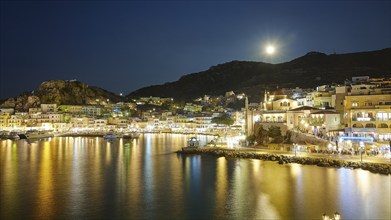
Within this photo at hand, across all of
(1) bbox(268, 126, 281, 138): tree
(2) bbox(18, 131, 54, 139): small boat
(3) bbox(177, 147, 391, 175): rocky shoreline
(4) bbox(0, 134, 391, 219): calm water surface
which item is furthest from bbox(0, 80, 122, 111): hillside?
(1) bbox(268, 126, 281, 138): tree

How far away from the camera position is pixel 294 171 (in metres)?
20.9

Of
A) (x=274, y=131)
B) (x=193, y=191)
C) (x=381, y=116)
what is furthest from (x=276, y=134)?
(x=193, y=191)

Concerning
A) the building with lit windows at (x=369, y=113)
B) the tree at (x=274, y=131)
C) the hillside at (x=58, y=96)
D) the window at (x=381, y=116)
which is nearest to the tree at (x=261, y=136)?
the tree at (x=274, y=131)

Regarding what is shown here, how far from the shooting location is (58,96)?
86.6m

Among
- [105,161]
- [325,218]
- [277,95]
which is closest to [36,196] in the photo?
[105,161]

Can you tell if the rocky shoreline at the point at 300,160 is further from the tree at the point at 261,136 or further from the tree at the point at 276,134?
the tree at the point at 276,134

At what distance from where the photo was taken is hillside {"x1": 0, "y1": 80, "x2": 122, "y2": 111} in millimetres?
83500

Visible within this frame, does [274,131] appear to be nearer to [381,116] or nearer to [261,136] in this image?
[261,136]

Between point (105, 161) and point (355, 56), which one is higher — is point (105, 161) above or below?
below

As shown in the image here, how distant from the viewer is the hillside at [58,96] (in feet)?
274

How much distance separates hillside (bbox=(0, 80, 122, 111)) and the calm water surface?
2466 inches

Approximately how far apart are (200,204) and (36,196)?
7.88 meters

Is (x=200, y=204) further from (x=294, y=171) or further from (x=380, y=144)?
(x=380, y=144)

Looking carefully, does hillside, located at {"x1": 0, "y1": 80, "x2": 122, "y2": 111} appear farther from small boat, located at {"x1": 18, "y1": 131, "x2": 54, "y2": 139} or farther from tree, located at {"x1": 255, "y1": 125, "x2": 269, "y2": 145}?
tree, located at {"x1": 255, "y1": 125, "x2": 269, "y2": 145}
